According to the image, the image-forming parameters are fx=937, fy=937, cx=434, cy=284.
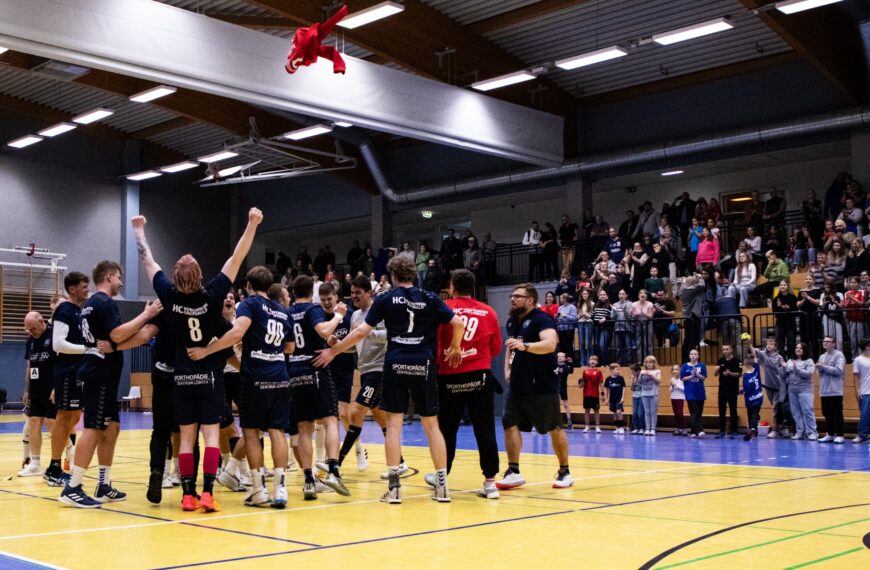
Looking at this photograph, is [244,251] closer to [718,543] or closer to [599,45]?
[718,543]

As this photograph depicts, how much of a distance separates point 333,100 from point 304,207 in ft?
56.6

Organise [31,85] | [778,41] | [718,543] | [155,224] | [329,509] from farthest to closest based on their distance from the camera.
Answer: [155,224], [31,85], [778,41], [329,509], [718,543]

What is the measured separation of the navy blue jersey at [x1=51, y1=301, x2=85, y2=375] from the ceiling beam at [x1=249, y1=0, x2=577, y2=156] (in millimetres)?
11506

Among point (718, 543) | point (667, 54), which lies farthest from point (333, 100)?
point (718, 543)

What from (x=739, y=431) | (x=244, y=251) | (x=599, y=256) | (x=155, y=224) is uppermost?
(x=155, y=224)

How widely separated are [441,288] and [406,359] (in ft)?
22.6

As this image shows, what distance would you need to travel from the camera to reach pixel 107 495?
8.34 m

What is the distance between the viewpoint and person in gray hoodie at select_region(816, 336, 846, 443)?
16938 mm

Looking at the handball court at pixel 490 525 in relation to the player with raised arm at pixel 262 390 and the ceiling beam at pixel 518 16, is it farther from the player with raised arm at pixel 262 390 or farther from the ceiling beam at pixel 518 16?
the ceiling beam at pixel 518 16

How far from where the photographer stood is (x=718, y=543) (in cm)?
618

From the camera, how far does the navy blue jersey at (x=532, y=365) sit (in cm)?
930

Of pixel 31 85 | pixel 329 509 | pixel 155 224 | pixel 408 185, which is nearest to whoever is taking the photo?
pixel 329 509

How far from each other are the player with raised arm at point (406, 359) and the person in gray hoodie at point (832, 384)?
36.4 ft

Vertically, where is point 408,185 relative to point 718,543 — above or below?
above
